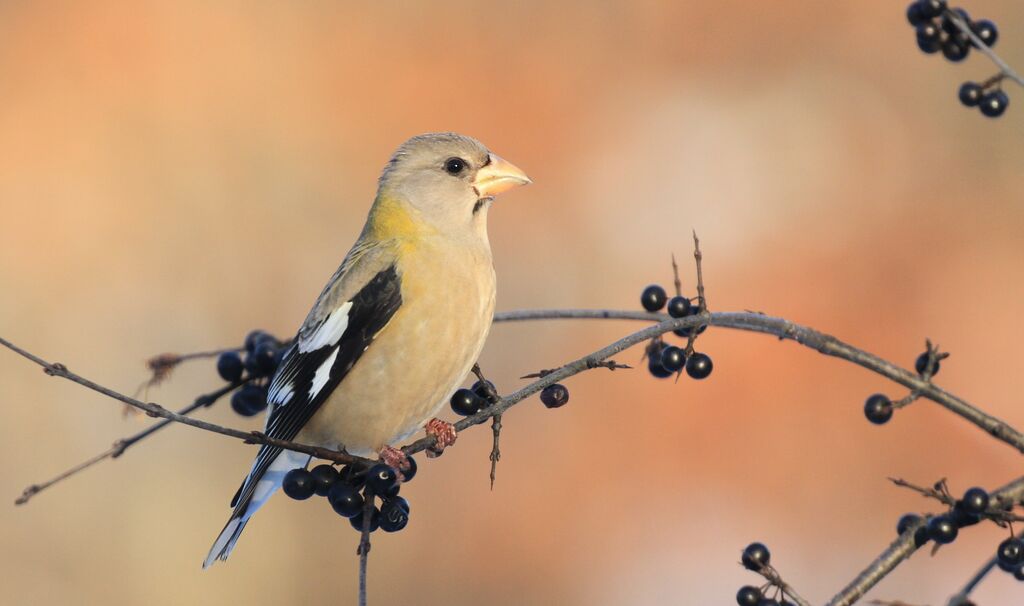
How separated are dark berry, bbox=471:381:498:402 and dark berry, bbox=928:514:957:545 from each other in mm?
1044

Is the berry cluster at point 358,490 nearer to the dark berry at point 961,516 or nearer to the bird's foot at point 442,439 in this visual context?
the bird's foot at point 442,439

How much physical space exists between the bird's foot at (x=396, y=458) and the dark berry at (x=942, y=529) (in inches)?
50.5

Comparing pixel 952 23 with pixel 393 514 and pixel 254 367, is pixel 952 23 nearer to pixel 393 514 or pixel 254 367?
pixel 393 514

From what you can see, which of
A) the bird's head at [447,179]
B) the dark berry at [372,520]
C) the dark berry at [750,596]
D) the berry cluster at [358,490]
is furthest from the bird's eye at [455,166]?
the dark berry at [750,596]

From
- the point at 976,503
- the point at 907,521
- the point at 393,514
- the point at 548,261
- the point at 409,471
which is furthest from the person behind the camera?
the point at 548,261

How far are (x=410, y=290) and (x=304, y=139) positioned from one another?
15.5 feet

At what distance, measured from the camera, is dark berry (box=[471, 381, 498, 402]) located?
2.78m

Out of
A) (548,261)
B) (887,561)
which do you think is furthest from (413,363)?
(548,261)

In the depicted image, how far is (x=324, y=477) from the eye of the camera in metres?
2.82

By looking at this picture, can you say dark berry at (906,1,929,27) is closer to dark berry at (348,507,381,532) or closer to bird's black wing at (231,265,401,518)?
bird's black wing at (231,265,401,518)

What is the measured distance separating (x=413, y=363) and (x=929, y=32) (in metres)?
1.67

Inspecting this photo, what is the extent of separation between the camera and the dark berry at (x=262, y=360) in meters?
3.54

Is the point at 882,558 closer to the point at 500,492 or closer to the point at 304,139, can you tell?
the point at 500,492

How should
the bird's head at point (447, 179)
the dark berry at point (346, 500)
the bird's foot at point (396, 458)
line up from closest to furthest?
the dark berry at point (346, 500)
the bird's foot at point (396, 458)
the bird's head at point (447, 179)
